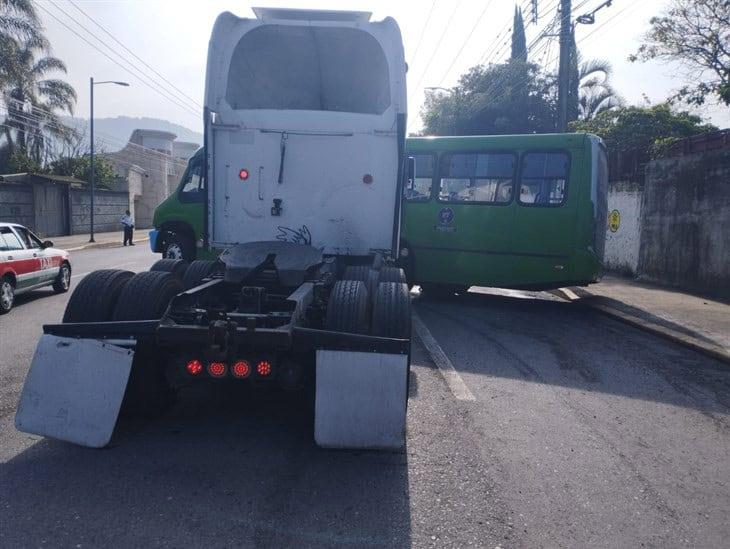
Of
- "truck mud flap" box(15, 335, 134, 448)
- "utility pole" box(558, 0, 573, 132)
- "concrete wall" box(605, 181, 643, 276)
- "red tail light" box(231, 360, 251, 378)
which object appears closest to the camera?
"truck mud flap" box(15, 335, 134, 448)

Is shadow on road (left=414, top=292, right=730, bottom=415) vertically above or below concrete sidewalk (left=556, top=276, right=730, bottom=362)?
below

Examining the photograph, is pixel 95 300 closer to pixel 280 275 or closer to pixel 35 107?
pixel 280 275

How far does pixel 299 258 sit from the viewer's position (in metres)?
5.94

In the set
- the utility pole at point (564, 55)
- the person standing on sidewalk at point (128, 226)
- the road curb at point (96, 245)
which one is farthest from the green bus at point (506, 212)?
the person standing on sidewalk at point (128, 226)

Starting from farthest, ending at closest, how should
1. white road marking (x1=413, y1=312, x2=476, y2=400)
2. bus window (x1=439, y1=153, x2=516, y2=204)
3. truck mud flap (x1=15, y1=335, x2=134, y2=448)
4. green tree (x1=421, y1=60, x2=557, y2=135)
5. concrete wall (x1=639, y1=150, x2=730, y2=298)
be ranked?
green tree (x1=421, y1=60, x2=557, y2=135), concrete wall (x1=639, y1=150, x2=730, y2=298), bus window (x1=439, y1=153, x2=516, y2=204), white road marking (x1=413, y1=312, x2=476, y2=400), truck mud flap (x1=15, y1=335, x2=134, y2=448)

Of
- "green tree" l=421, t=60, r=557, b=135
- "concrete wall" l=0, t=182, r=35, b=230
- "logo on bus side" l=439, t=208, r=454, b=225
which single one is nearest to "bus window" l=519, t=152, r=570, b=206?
"logo on bus side" l=439, t=208, r=454, b=225

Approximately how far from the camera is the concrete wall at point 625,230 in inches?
690

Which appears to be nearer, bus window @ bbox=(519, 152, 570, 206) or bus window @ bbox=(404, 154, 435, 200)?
bus window @ bbox=(519, 152, 570, 206)

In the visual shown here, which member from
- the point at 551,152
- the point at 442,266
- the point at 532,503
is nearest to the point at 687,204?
the point at 551,152

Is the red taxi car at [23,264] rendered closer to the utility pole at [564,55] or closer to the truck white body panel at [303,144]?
the truck white body panel at [303,144]

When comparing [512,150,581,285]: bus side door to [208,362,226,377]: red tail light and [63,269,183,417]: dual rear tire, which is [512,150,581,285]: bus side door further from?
[208,362,226,377]: red tail light

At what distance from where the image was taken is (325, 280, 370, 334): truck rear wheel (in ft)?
15.6

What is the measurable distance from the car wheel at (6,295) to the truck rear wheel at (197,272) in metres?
5.62

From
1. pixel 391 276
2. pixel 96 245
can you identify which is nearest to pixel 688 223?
pixel 391 276
